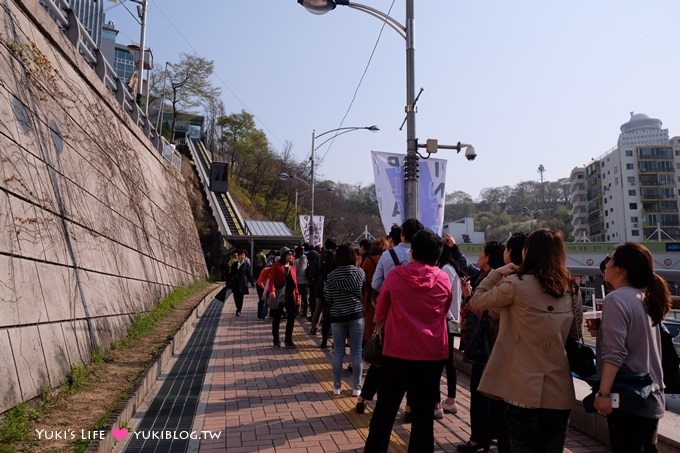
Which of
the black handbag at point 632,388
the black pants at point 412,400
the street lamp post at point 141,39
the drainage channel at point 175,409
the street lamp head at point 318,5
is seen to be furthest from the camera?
the street lamp post at point 141,39

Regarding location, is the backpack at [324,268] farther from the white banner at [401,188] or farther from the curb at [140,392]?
the curb at [140,392]

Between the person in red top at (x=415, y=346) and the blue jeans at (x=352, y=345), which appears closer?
the person in red top at (x=415, y=346)

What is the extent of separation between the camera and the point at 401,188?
8.85 meters

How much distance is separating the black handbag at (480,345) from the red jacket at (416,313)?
28 centimetres

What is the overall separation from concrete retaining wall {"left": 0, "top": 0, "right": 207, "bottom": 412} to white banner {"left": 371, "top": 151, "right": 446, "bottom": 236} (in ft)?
15.9

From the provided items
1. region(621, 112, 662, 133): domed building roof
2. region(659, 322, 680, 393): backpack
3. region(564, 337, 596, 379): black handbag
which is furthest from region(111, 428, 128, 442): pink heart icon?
region(621, 112, 662, 133): domed building roof

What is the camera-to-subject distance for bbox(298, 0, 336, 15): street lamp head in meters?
8.47

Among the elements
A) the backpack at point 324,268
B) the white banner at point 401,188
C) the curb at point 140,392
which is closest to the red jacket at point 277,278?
the backpack at point 324,268

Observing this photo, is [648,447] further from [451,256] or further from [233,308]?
[233,308]

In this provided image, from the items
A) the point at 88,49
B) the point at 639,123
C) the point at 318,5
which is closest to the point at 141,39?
the point at 88,49

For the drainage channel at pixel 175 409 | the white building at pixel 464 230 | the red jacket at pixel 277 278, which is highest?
the white building at pixel 464 230

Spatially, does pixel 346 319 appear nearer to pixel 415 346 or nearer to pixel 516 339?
pixel 415 346

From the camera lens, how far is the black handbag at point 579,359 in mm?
2787

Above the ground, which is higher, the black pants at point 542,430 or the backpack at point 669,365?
the backpack at point 669,365
